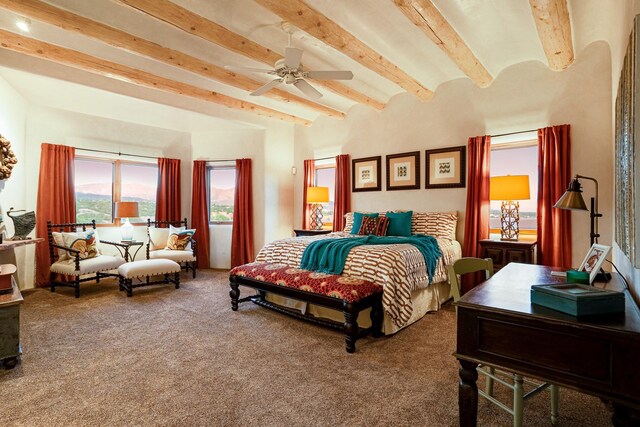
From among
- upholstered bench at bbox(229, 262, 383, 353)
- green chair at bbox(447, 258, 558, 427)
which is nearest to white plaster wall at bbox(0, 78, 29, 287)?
upholstered bench at bbox(229, 262, 383, 353)

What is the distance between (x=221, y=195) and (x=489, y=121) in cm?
482

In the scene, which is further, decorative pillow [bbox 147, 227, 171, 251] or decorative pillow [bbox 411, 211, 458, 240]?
decorative pillow [bbox 147, 227, 171, 251]

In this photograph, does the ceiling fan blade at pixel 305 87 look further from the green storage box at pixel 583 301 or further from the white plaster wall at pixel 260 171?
the green storage box at pixel 583 301

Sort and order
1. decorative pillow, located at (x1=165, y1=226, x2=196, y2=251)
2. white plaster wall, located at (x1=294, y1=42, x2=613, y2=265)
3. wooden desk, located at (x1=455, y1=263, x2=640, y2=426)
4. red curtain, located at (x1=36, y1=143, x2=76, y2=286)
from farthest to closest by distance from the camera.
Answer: decorative pillow, located at (x1=165, y1=226, x2=196, y2=251)
red curtain, located at (x1=36, y1=143, x2=76, y2=286)
white plaster wall, located at (x1=294, y1=42, x2=613, y2=265)
wooden desk, located at (x1=455, y1=263, x2=640, y2=426)

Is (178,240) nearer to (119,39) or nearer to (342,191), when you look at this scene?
(342,191)

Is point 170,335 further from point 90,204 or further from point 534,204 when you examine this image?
point 534,204

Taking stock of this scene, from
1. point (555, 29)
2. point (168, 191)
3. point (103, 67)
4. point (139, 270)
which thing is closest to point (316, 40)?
point (555, 29)

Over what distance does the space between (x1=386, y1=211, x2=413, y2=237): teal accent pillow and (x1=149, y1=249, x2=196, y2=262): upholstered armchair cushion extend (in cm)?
319

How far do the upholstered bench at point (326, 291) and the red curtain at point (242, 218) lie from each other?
2.51 m

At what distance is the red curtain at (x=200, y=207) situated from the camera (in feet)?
20.2

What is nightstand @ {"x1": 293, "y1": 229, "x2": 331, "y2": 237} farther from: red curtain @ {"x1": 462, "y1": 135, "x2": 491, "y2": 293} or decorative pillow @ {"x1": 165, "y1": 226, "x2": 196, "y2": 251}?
red curtain @ {"x1": 462, "y1": 135, "x2": 491, "y2": 293}

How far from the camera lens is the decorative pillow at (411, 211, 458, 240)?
14.2ft

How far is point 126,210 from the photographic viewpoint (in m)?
5.10

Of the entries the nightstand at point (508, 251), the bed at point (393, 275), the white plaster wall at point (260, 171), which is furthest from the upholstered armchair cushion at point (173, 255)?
the nightstand at point (508, 251)
